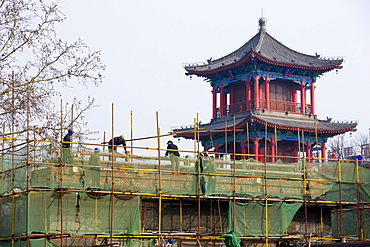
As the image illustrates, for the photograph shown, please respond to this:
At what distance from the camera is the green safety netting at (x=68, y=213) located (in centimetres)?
2294

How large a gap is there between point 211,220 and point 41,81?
27.8ft

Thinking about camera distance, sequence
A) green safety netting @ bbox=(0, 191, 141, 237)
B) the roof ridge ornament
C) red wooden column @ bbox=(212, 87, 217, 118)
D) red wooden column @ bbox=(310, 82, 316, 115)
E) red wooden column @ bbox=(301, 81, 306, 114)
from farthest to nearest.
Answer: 1. the roof ridge ornament
2. red wooden column @ bbox=(212, 87, 217, 118)
3. red wooden column @ bbox=(310, 82, 316, 115)
4. red wooden column @ bbox=(301, 81, 306, 114)
5. green safety netting @ bbox=(0, 191, 141, 237)

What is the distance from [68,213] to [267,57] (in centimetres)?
2280

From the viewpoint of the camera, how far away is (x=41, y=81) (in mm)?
22250

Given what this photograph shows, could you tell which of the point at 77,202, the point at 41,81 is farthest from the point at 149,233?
the point at 41,81

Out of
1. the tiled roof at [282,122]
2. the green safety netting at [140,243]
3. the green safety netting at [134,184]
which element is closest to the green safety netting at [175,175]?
the green safety netting at [134,184]

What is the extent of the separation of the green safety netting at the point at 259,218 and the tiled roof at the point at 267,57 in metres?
16.6

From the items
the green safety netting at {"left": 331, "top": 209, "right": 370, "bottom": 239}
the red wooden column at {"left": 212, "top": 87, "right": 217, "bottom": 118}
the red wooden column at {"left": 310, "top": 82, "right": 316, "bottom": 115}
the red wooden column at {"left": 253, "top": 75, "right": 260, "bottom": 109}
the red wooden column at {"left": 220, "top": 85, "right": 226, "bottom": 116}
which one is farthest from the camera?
the red wooden column at {"left": 212, "top": 87, "right": 217, "bottom": 118}

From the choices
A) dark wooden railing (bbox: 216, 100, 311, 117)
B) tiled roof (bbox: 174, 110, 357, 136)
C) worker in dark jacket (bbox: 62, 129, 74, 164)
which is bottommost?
worker in dark jacket (bbox: 62, 129, 74, 164)

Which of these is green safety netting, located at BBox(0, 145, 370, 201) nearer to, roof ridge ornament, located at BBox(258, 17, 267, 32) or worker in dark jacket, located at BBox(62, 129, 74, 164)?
worker in dark jacket, located at BBox(62, 129, 74, 164)

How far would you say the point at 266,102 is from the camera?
43.5 metres

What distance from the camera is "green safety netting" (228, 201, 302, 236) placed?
26672 millimetres

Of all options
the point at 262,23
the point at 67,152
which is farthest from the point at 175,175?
the point at 262,23

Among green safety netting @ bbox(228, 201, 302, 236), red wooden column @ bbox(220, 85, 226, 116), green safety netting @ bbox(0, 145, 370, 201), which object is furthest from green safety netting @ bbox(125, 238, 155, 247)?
red wooden column @ bbox(220, 85, 226, 116)
